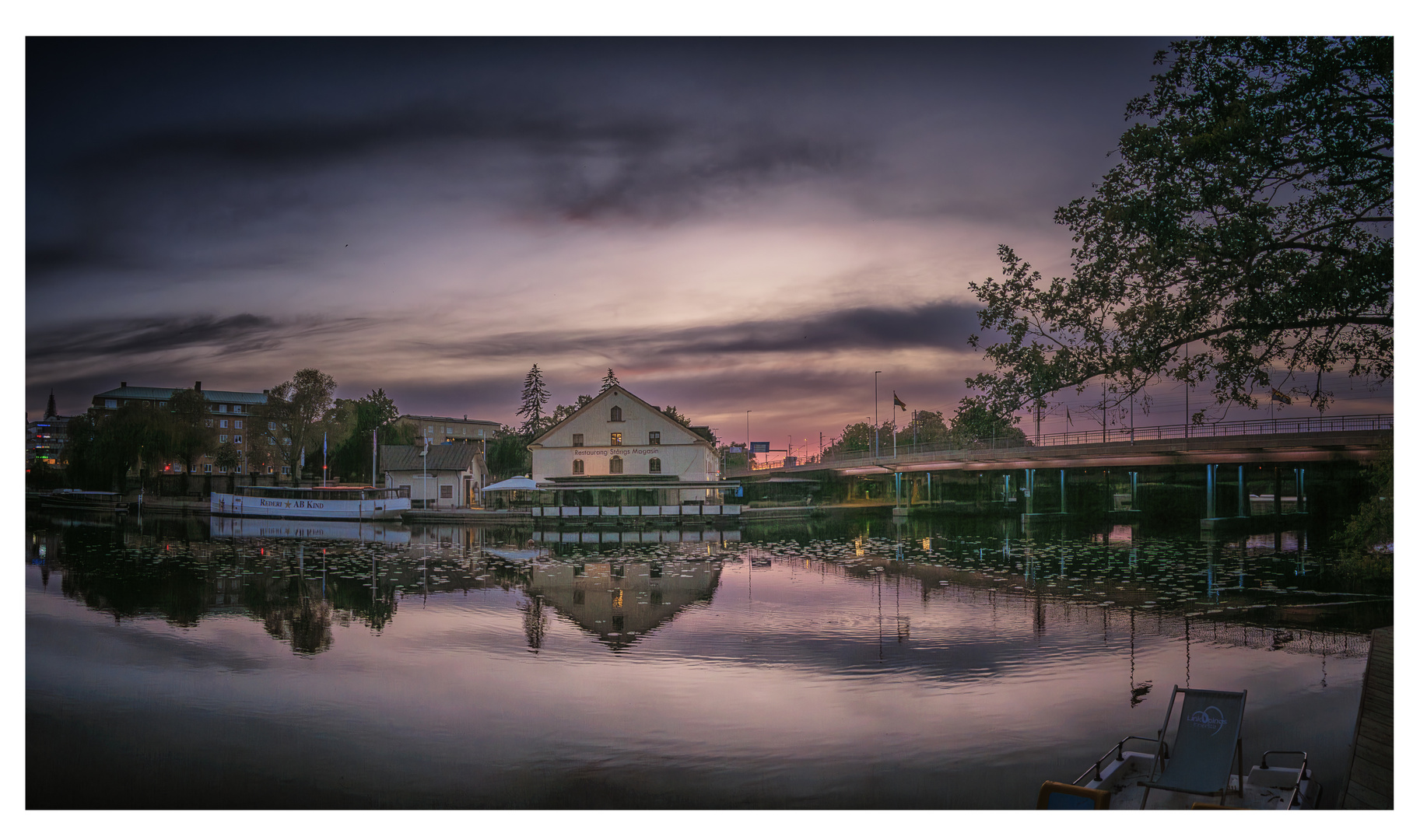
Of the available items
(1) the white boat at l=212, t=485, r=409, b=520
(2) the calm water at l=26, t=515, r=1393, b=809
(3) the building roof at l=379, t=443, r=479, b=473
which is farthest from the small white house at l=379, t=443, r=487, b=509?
(2) the calm water at l=26, t=515, r=1393, b=809

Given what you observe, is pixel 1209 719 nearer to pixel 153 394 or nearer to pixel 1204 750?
pixel 1204 750

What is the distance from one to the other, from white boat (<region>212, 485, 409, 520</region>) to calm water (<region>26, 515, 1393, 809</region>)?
18466 mm

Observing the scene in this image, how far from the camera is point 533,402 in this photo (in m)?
68.3

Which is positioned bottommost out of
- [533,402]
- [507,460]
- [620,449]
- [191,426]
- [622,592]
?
[622,592]

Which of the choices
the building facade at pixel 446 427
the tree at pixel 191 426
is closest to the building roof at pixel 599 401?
the tree at pixel 191 426

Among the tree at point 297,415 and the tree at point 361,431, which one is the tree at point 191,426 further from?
the tree at point 361,431

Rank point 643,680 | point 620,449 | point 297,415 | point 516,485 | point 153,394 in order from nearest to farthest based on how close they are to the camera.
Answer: point 643,680, point 153,394, point 297,415, point 516,485, point 620,449

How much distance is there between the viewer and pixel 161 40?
6719 mm

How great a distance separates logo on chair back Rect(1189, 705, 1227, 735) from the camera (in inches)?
203

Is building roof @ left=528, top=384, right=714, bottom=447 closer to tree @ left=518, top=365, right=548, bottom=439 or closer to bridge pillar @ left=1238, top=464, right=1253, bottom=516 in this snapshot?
bridge pillar @ left=1238, top=464, right=1253, bottom=516

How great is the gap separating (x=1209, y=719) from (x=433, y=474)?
42.3 meters

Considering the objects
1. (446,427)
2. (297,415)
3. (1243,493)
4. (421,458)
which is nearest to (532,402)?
(446,427)

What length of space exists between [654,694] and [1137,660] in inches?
226

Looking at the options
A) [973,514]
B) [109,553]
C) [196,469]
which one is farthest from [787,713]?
[973,514]
